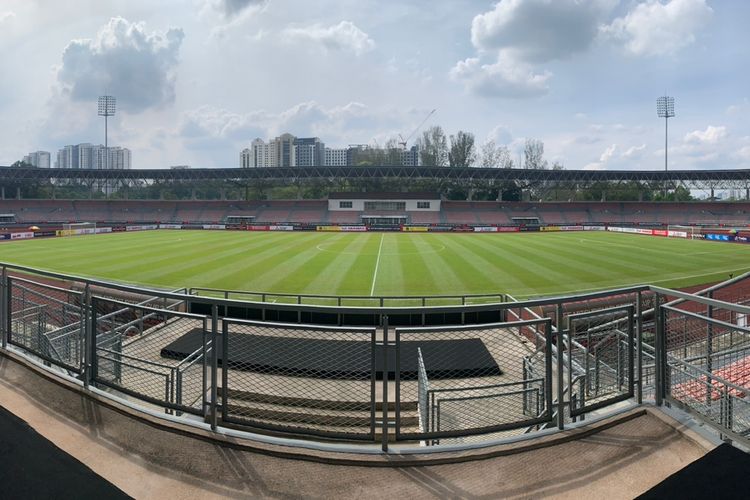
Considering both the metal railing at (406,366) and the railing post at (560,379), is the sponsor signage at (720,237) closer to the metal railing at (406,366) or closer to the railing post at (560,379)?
the metal railing at (406,366)

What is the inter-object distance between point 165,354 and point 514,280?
18620 mm

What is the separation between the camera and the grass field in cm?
2231

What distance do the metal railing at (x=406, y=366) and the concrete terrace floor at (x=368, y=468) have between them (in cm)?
29

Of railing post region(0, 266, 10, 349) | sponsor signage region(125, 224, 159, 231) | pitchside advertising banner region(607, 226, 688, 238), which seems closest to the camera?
railing post region(0, 266, 10, 349)

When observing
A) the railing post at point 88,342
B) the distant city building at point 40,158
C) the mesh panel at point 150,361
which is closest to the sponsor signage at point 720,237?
the mesh panel at point 150,361

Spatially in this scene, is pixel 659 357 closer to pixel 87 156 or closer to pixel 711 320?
pixel 711 320

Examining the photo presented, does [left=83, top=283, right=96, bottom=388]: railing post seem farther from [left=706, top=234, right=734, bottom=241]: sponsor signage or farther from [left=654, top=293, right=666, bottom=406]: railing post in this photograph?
[left=706, top=234, right=734, bottom=241]: sponsor signage

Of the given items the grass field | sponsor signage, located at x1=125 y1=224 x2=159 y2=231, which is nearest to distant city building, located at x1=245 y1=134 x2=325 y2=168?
sponsor signage, located at x1=125 y1=224 x2=159 y2=231

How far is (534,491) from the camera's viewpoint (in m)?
3.38

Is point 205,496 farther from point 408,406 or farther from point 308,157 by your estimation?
point 308,157

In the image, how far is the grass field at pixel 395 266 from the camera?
22.3 m

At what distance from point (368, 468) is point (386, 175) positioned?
82.4 m

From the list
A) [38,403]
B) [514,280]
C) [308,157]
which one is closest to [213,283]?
[514,280]

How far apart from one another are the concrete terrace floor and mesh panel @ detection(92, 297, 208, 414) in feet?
1.77
